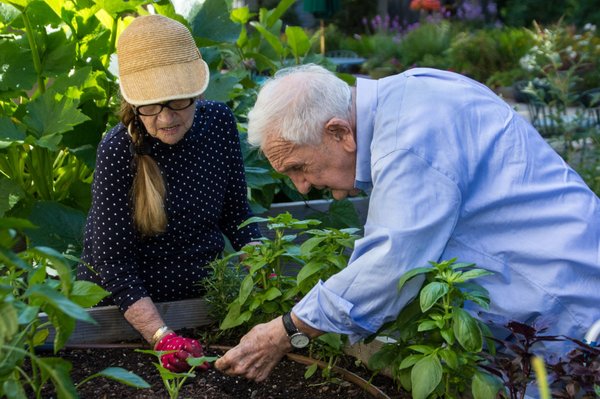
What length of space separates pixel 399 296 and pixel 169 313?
97cm

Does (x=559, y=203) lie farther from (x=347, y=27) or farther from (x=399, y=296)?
(x=347, y=27)

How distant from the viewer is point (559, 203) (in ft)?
7.63

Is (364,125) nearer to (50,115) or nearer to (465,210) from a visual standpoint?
(465,210)

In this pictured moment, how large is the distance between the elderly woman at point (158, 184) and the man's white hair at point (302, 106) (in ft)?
1.43

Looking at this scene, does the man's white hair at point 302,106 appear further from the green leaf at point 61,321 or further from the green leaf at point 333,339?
the green leaf at point 61,321

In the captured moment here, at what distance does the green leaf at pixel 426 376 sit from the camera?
1945 millimetres

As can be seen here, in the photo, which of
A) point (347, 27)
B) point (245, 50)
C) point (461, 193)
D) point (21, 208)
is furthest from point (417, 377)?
point (347, 27)

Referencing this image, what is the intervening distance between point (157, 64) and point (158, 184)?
0.35 meters

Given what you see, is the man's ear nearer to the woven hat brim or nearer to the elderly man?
the elderly man

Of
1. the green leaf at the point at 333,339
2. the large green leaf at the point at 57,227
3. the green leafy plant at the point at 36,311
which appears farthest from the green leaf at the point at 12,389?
the large green leaf at the point at 57,227

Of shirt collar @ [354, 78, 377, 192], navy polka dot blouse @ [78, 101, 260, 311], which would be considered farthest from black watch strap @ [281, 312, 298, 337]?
navy polka dot blouse @ [78, 101, 260, 311]

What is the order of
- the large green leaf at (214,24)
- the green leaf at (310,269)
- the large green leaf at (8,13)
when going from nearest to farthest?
the green leaf at (310,269), the large green leaf at (8,13), the large green leaf at (214,24)

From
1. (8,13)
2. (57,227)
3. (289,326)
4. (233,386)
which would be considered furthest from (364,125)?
(8,13)

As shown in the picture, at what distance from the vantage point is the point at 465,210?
2.22 metres
